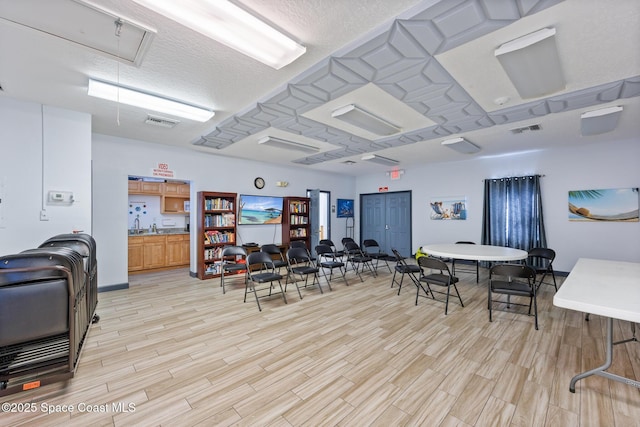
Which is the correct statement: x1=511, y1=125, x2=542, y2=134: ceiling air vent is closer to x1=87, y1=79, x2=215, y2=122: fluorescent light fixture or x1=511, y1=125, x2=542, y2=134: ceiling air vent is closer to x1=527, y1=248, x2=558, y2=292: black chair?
x1=527, y1=248, x2=558, y2=292: black chair

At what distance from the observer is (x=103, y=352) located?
2691 mm

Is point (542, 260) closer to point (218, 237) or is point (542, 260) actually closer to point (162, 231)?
point (218, 237)

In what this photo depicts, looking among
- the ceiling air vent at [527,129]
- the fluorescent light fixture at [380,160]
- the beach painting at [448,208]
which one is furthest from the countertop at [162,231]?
the ceiling air vent at [527,129]

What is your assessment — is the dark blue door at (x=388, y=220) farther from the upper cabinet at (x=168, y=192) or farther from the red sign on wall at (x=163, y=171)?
the red sign on wall at (x=163, y=171)

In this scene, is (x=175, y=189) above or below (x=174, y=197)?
above

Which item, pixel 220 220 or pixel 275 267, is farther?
pixel 220 220

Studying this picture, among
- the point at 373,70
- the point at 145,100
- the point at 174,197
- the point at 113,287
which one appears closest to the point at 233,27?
the point at 373,70

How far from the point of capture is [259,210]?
273 inches

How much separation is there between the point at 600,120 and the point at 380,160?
12.8 ft

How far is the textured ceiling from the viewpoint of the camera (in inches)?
74.5

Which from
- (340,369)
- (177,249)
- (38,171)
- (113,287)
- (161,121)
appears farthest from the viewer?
(177,249)

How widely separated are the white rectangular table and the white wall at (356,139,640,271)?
329cm

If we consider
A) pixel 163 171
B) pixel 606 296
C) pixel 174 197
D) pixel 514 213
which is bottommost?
pixel 606 296

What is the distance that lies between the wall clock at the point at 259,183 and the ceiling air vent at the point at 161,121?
2904mm
